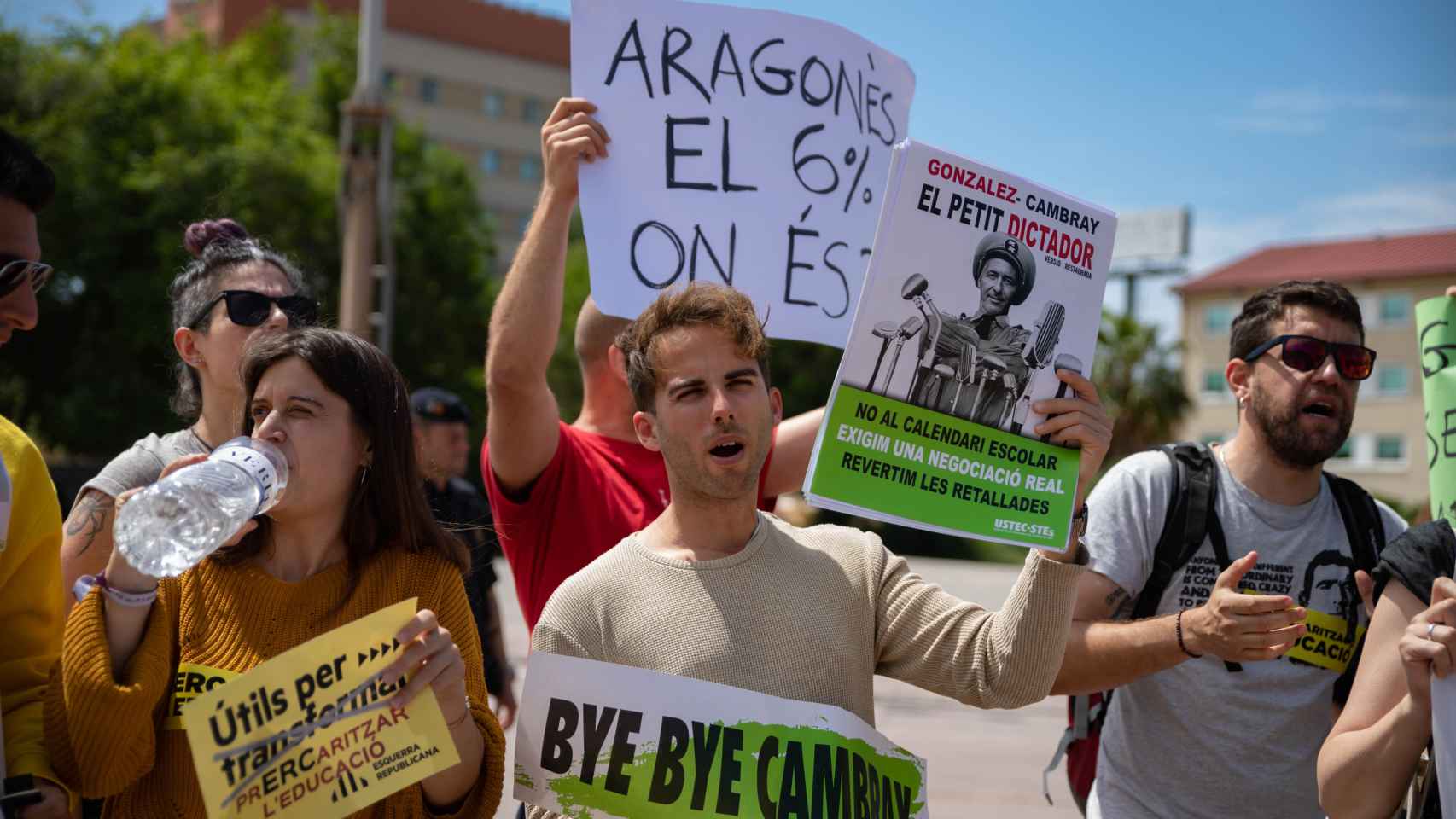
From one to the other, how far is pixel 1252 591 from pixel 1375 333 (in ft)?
202

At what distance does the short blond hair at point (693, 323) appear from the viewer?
267cm

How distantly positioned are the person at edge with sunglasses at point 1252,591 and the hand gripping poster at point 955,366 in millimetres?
719

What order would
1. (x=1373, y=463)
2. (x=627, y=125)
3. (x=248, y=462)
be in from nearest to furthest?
(x=248, y=462) → (x=627, y=125) → (x=1373, y=463)

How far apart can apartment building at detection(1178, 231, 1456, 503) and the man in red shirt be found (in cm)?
5251

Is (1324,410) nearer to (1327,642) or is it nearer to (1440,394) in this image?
(1440,394)

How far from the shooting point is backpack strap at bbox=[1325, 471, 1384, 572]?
3453 mm

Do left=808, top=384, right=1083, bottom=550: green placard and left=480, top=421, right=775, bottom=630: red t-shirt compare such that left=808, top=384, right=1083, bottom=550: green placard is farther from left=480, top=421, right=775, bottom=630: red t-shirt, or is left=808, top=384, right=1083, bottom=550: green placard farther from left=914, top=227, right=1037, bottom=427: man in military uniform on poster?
left=480, top=421, right=775, bottom=630: red t-shirt

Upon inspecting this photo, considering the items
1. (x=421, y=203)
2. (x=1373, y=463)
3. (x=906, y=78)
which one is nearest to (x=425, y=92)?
(x=421, y=203)

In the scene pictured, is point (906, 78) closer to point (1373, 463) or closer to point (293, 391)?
point (293, 391)

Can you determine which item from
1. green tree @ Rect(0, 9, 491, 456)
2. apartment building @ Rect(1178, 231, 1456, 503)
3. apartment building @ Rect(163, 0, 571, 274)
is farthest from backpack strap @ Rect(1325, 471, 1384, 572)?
apartment building @ Rect(163, 0, 571, 274)

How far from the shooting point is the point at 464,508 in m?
6.00

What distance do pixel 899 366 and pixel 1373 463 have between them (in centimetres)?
6412

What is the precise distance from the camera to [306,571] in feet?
8.32

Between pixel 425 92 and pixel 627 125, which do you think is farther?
pixel 425 92
